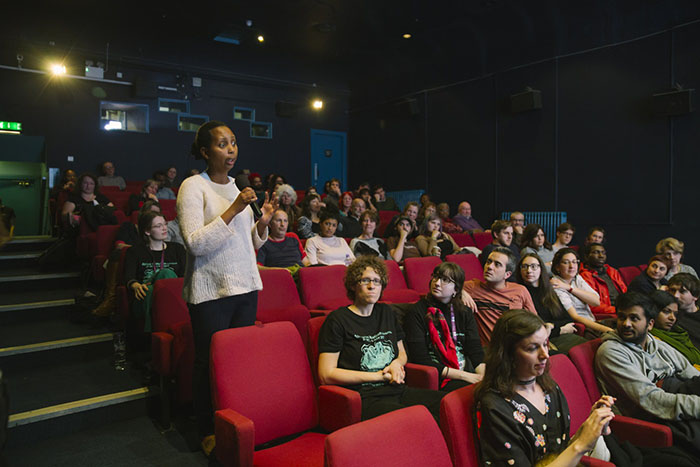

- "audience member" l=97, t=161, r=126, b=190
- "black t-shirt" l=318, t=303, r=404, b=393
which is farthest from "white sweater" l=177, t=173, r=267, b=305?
"audience member" l=97, t=161, r=126, b=190

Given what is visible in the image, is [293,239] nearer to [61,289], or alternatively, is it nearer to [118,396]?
[118,396]

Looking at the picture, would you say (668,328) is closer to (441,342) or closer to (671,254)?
(441,342)

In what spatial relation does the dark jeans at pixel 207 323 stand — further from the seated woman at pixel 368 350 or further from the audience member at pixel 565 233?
the audience member at pixel 565 233

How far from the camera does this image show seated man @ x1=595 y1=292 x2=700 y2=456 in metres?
1.96

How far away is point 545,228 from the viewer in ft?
Result: 23.2

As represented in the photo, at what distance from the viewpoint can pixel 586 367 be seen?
2.12 meters

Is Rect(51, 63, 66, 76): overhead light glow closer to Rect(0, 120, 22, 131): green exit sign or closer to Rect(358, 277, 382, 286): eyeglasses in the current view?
Rect(0, 120, 22, 131): green exit sign

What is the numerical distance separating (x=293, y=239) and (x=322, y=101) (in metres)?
6.94

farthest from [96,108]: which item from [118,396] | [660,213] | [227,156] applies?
[660,213]

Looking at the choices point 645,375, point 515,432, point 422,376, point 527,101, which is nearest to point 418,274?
point 422,376

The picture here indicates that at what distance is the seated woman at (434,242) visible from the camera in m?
4.93

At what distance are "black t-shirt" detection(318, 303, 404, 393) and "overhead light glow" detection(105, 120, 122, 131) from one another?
758cm

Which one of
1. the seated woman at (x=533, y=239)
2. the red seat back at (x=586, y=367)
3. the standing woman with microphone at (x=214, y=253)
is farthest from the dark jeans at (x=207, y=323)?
the seated woman at (x=533, y=239)

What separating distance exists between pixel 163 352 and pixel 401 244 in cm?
266
